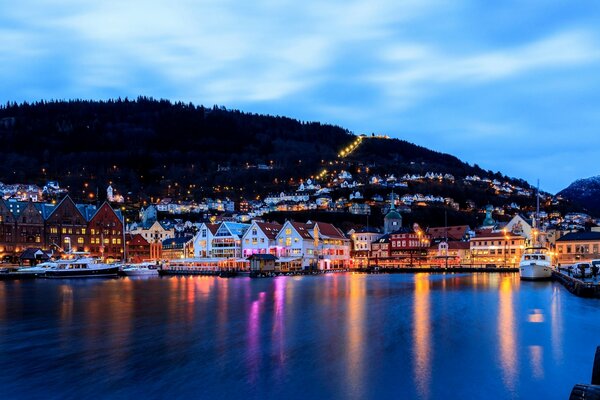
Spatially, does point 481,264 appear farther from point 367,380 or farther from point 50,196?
point 50,196

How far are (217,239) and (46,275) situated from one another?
85.4 feet

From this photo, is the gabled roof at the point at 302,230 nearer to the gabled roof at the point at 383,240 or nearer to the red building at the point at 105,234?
the gabled roof at the point at 383,240

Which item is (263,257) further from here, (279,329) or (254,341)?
(254,341)

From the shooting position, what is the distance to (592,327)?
85.8 ft

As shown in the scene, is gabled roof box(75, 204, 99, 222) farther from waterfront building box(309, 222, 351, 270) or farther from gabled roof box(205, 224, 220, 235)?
waterfront building box(309, 222, 351, 270)

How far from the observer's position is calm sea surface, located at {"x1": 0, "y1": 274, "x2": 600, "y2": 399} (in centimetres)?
1616

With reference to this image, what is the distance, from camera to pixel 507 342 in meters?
23.1

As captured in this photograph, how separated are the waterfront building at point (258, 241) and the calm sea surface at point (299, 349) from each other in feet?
157

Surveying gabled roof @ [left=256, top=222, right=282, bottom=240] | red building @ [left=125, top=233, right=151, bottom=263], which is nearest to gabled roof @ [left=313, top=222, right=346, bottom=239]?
gabled roof @ [left=256, top=222, right=282, bottom=240]

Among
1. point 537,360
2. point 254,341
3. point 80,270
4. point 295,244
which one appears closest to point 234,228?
point 295,244

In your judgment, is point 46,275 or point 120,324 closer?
point 120,324

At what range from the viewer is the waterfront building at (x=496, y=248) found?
9106 centimetres

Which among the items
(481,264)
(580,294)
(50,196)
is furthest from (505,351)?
(50,196)

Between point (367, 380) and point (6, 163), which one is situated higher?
point (6, 163)
